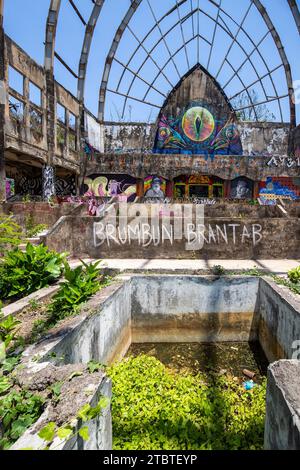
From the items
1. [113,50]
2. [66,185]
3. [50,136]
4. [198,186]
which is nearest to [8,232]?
[50,136]

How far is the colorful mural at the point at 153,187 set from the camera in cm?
2081

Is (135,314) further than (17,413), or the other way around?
(135,314)

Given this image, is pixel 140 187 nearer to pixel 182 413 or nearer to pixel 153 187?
pixel 153 187

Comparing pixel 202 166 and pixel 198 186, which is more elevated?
pixel 202 166

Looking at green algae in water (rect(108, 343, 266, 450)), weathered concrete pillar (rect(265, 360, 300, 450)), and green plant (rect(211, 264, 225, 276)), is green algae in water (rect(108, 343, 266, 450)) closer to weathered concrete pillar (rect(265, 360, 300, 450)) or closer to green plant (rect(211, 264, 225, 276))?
weathered concrete pillar (rect(265, 360, 300, 450))

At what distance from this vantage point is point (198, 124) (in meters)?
24.8

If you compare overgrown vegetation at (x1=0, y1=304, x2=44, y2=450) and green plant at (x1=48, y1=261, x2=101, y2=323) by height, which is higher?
green plant at (x1=48, y1=261, x2=101, y2=323)

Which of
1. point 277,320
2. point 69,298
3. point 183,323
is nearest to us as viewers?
point 69,298

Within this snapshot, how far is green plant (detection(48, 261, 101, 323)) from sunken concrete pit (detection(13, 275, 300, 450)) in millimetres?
201

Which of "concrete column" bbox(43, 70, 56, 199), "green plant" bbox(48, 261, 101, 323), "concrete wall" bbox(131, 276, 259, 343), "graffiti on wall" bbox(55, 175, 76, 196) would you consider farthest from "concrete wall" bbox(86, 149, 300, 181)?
"green plant" bbox(48, 261, 101, 323)

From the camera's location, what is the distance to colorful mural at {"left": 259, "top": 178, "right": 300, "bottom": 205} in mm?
20578

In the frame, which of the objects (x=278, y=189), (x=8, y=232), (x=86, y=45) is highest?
(x=86, y=45)

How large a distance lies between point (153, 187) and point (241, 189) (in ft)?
21.7

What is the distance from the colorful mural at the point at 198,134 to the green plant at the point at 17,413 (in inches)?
957
